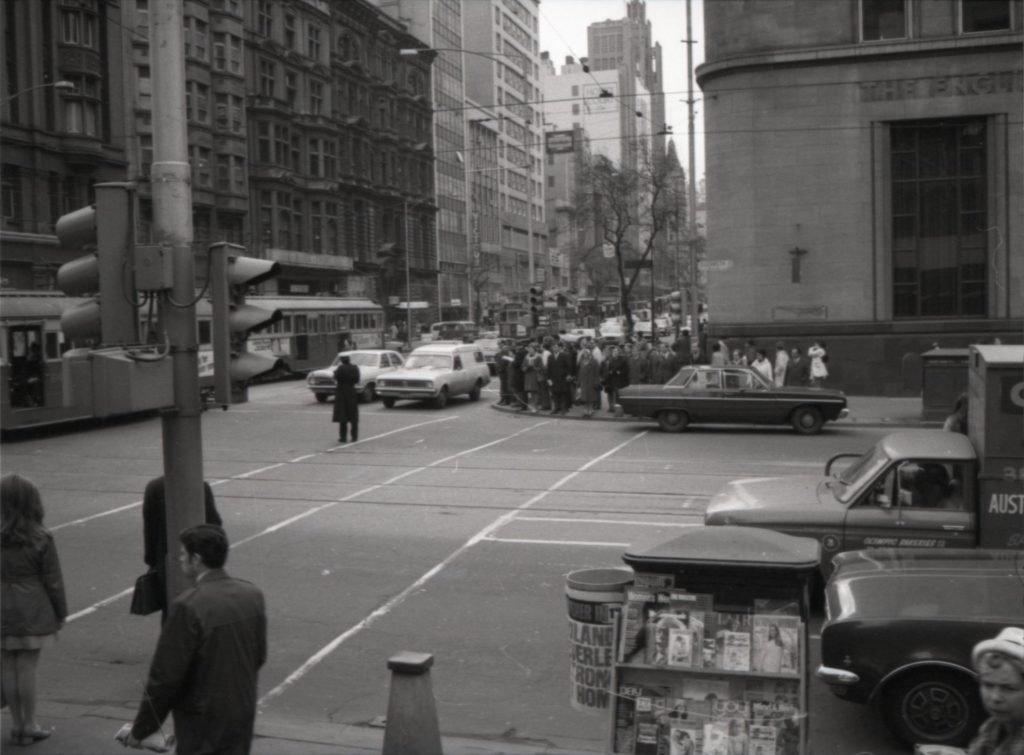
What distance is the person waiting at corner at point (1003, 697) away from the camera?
4.15m

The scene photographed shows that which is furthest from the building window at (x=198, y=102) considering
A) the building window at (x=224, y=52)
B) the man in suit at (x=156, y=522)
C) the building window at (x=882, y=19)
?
the man in suit at (x=156, y=522)

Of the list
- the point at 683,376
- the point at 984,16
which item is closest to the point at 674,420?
the point at 683,376

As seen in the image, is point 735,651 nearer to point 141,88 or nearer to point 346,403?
point 346,403

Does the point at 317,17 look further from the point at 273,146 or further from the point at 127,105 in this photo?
the point at 127,105

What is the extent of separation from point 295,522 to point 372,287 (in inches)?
2685

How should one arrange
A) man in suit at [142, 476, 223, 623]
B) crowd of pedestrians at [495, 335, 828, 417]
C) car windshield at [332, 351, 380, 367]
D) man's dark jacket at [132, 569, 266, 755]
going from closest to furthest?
1. man's dark jacket at [132, 569, 266, 755]
2. man in suit at [142, 476, 223, 623]
3. crowd of pedestrians at [495, 335, 828, 417]
4. car windshield at [332, 351, 380, 367]

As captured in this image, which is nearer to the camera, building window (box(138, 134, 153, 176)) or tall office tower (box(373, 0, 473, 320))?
building window (box(138, 134, 153, 176))

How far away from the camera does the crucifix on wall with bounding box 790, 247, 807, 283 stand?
99.3 feet

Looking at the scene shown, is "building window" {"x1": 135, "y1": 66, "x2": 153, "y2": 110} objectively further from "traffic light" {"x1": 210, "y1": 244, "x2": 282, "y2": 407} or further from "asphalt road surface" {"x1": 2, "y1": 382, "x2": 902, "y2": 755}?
"traffic light" {"x1": 210, "y1": 244, "x2": 282, "y2": 407}

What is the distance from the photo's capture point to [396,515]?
1404 cm

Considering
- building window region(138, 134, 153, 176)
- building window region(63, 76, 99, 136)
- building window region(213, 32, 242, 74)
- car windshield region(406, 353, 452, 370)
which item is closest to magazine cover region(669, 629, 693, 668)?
car windshield region(406, 353, 452, 370)

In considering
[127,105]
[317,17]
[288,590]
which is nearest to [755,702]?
[288,590]

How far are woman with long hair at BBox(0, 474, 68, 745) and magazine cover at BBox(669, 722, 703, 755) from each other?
356 cm

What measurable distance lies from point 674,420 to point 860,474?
45.9 feet
